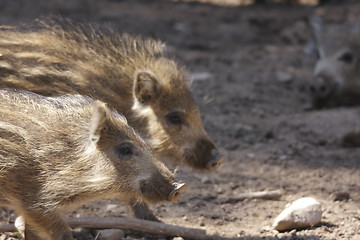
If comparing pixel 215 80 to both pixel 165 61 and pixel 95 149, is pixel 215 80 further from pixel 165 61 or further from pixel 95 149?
pixel 95 149

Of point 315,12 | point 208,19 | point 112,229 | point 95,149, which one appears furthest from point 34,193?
point 315,12

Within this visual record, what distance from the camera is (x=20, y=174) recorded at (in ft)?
10.7

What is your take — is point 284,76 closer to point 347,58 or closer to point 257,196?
point 347,58

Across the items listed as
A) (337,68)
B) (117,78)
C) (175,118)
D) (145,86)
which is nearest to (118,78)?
(117,78)

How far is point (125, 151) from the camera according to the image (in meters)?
3.44

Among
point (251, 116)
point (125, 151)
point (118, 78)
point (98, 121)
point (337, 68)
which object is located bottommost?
point (125, 151)

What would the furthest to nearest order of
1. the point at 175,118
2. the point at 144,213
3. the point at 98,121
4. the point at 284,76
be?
the point at 284,76 < the point at 175,118 < the point at 144,213 < the point at 98,121

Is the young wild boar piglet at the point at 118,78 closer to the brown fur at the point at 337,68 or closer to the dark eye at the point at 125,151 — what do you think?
the dark eye at the point at 125,151

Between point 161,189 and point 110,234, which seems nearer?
point 161,189

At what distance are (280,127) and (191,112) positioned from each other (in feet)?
5.71

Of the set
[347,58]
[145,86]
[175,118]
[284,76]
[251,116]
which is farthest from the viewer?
[284,76]

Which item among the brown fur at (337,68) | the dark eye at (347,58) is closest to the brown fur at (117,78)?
the brown fur at (337,68)

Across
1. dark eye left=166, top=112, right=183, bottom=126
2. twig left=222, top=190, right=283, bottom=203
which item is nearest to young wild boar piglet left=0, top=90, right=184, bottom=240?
dark eye left=166, top=112, right=183, bottom=126

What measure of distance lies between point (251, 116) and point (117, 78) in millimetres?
2229
